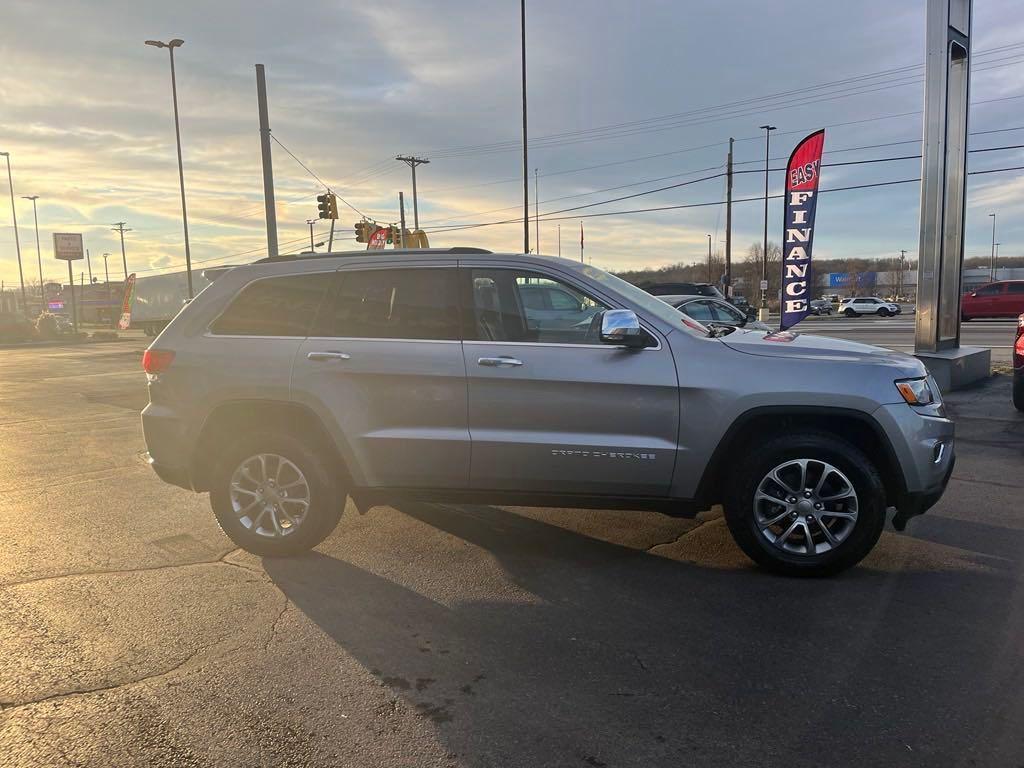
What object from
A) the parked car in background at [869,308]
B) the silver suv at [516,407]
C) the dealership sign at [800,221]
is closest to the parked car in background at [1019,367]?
the dealership sign at [800,221]

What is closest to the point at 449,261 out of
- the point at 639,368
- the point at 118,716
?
the point at 639,368

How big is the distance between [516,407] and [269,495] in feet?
5.60

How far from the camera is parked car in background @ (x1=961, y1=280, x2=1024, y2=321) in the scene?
31281mm

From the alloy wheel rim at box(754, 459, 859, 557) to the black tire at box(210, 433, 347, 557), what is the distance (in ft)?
8.37

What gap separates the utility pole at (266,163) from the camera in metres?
15.2

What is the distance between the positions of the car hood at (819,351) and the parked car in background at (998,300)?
32.2m

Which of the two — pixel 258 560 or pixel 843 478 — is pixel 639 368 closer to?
pixel 843 478

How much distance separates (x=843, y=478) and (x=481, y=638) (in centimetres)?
216

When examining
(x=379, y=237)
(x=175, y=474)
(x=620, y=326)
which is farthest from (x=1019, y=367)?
(x=379, y=237)

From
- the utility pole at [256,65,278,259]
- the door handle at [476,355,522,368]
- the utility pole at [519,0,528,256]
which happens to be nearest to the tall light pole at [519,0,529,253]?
the utility pole at [519,0,528,256]

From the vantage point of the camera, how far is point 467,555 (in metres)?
4.64

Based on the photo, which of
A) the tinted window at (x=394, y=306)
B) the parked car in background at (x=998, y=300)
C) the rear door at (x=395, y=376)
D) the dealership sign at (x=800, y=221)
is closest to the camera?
the rear door at (x=395, y=376)

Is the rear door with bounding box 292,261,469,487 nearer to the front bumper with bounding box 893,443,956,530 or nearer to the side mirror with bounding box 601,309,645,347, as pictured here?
the side mirror with bounding box 601,309,645,347

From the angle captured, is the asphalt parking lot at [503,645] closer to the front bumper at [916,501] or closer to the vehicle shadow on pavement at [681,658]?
the vehicle shadow on pavement at [681,658]
